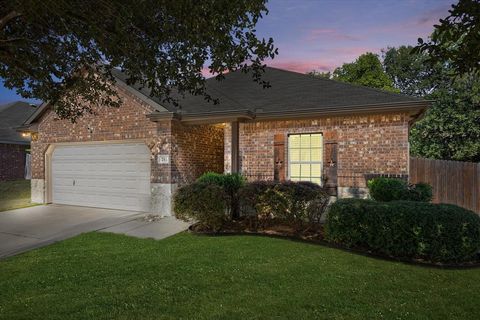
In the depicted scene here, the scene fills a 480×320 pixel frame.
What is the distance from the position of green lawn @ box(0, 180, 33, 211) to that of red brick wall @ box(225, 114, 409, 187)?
34.0ft

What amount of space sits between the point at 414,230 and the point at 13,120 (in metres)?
25.9

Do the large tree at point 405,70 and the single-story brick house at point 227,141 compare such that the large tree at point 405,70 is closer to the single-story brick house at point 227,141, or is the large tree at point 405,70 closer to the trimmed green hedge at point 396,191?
the single-story brick house at point 227,141

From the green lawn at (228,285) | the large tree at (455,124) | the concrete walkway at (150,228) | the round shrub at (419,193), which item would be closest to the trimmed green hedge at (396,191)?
the round shrub at (419,193)

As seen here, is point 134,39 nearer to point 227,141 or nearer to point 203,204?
point 203,204

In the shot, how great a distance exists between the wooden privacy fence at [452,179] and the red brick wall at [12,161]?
22.3m

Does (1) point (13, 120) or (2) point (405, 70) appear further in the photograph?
(2) point (405, 70)

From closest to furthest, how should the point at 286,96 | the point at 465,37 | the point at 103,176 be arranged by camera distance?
the point at 465,37, the point at 286,96, the point at 103,176

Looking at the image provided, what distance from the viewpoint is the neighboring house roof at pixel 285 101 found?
349 inches

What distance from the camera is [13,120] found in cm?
2209

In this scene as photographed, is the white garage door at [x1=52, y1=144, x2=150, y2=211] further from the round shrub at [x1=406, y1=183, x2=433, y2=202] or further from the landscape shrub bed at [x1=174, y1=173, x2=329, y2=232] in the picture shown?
the round shrub at [x1=406, y1=183, x2=433, y2=202]

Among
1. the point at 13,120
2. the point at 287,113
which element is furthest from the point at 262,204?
the point at 13,120

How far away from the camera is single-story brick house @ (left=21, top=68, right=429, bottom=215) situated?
9102 mm

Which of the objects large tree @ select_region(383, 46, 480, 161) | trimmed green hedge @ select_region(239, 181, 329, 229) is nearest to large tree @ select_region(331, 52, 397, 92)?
large tree @ select_region(383, 46, 480, 161)

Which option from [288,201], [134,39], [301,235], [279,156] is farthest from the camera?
[279,156]
